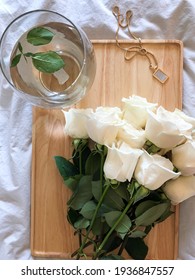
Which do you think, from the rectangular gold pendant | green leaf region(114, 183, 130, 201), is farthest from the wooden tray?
green leaf region(114, 183, 130, 201)

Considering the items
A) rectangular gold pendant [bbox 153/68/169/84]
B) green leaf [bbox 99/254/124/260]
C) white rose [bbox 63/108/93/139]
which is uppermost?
rectangular gold pendant [bbox 153/68/169/84]

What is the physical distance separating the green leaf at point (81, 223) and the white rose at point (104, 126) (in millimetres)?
133

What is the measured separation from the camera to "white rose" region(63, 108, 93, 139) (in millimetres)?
646

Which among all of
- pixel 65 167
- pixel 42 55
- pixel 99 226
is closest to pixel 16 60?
pixel 42 55

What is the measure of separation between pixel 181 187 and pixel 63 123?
0.23 metres

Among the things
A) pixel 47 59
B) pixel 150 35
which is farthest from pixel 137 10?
pixel 47 59

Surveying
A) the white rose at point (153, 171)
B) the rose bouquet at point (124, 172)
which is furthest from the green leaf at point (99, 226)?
the white rose at point (153, 171)

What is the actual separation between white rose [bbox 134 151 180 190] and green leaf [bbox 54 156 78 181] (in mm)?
129

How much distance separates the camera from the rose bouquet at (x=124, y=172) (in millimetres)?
588

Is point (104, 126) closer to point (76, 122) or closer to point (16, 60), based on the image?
point (76, 122)

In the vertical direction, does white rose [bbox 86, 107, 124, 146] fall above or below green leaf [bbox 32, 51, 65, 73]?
below

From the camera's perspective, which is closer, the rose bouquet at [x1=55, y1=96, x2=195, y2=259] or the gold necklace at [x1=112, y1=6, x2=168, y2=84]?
the rose bouquet at [x1=55, y1=96, x2=195, y2=259]

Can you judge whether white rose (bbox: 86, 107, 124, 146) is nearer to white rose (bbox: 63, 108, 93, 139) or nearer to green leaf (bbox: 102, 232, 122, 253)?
white rose (bbox: 63, 108, 93, 139)

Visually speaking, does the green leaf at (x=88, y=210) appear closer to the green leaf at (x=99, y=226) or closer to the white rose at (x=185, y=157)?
the green leaf at (x=99, y=226)
